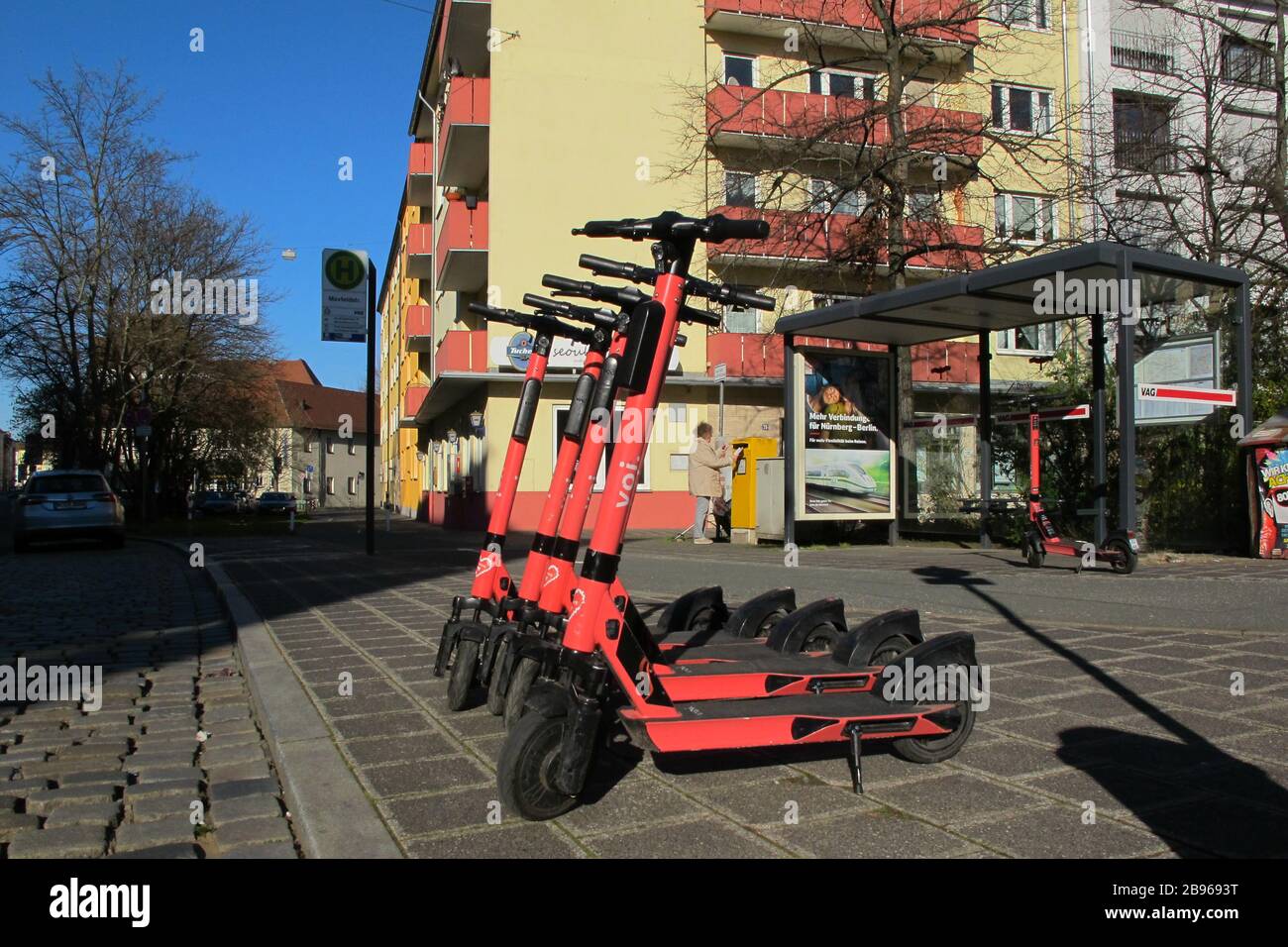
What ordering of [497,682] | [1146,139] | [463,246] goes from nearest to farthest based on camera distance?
[497,682] < [1146,139] < [463,246]

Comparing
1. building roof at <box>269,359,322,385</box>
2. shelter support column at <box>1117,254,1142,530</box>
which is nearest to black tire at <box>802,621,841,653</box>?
shelter support column at <box>1117,254,1142,530</box>

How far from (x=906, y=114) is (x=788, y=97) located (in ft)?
24.0

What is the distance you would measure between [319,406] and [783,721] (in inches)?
4076

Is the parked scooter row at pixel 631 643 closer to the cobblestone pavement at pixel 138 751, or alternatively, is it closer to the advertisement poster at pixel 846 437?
the cobblestone pavement at pixel 138 751

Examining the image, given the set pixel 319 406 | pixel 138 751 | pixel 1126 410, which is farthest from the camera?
pixel 319 406

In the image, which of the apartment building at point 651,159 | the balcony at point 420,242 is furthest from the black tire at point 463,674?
the balcony at point 420,242

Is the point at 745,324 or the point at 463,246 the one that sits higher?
the point at 463,246

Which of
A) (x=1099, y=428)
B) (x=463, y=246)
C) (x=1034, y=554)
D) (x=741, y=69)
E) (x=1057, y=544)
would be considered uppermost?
(x=741, y=69)

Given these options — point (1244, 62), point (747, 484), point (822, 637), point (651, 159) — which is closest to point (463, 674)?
point (822, 637)

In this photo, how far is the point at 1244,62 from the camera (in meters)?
20.6

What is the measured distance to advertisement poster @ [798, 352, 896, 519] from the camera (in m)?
14.6

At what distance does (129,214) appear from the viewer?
3247cm

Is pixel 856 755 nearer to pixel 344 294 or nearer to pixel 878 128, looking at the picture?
pixel 344 294
